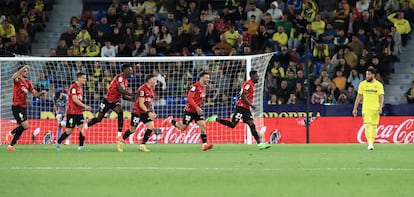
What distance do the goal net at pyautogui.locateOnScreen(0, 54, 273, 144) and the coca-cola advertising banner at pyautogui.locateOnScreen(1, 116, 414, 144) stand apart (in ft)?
0.10

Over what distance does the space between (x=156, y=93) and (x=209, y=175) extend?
50.9 ft

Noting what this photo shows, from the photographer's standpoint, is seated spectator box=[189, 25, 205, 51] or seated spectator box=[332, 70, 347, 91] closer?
seated spectator box=[332, 70, 347, 91]

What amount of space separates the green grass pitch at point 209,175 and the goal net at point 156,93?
8.99 m

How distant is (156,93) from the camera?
2825cm

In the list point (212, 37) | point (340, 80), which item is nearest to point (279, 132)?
point (340, 80)

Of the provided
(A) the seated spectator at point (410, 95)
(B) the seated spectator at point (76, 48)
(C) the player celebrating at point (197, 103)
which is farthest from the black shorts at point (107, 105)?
(A) the seated spectator at point (410, 95)

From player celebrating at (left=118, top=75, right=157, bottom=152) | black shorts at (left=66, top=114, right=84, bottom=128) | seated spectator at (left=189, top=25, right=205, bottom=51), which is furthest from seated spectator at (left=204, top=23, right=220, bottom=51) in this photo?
black shorts at (left=66, top=114, right=84, bottom=128)

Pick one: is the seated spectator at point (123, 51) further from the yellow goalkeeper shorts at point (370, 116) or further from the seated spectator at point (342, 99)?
the yellow goalkeeper shorts at point (370, 116)

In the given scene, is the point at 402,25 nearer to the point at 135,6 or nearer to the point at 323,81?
the point at 323,81

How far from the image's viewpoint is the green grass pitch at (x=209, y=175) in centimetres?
1068

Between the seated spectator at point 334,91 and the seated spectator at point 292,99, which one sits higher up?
the seated spectator at point 334,91

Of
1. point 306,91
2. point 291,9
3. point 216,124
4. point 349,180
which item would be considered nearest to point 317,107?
point 306,91

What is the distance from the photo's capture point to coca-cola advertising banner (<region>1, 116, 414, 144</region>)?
26578 mm

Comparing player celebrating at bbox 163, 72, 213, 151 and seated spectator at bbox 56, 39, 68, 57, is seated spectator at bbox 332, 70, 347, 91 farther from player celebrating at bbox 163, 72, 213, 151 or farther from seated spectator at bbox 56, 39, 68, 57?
seated spectator at bbox 56, 39, 68, 57
